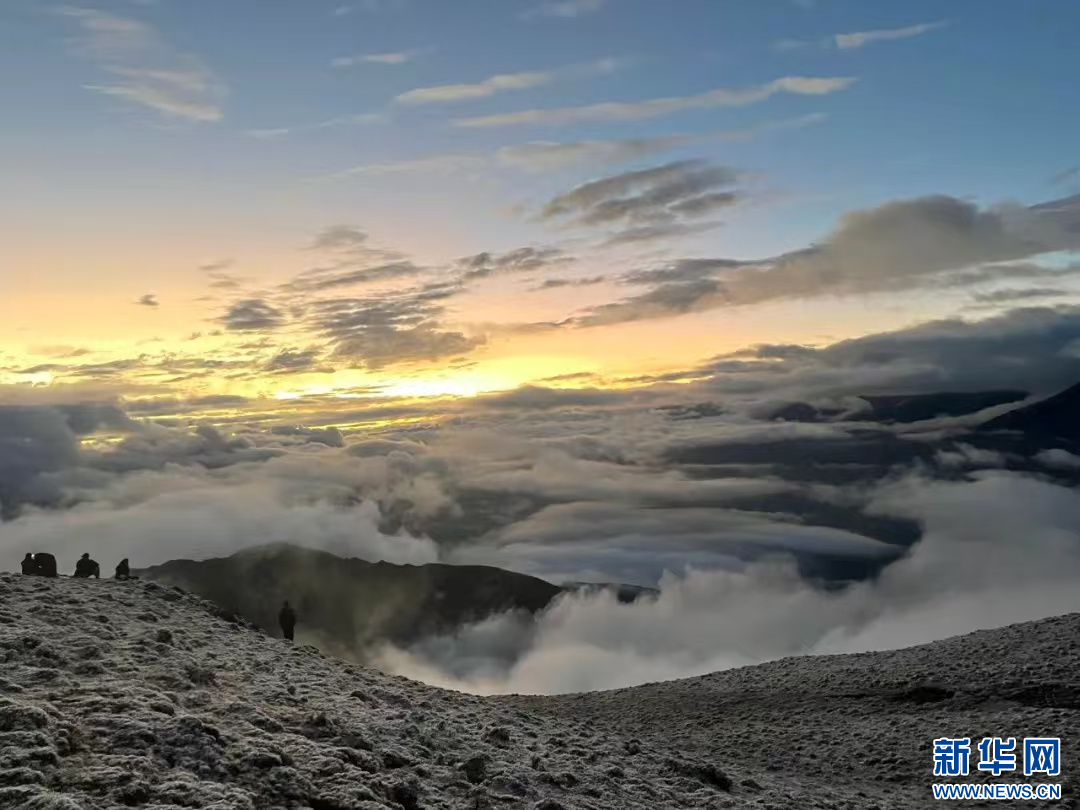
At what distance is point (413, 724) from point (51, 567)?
26.9m

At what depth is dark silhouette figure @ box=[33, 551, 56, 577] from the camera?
3716 cm

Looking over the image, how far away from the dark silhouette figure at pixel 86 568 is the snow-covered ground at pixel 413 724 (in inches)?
106

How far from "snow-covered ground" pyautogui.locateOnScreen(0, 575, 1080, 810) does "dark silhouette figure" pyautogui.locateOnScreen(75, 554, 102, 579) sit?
2.68 metres

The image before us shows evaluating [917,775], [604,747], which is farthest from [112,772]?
[917,775]

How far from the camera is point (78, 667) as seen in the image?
1992 centimetres

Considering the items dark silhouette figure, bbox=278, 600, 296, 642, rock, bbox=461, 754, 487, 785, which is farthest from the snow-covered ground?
dark silhouette figure, bbox=278, 600, 296, 642

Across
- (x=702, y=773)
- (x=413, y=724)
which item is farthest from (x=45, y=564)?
(x=702, y=773)

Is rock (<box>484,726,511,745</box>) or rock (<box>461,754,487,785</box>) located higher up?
rock (<box>461,754,487,785</box>)

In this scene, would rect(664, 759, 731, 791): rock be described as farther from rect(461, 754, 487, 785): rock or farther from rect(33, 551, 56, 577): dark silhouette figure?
rect(33, 551, 56, 577): dark silhouette figure

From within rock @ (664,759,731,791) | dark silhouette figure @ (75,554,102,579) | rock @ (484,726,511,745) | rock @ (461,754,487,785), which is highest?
dark silhouette figure @ (75,554,102,579)

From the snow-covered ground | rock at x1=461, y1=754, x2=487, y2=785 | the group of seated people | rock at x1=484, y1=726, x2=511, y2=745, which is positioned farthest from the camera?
the group of seated people

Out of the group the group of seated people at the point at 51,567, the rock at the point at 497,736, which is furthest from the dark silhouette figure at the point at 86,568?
the rock at the point at 497,736

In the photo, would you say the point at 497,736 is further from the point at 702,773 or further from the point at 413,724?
the point at 702,773

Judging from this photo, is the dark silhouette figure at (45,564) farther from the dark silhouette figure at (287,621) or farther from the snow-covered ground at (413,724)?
the dark silhouette figure at (287,621)
